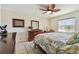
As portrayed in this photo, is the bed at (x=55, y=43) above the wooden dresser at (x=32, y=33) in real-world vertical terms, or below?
below

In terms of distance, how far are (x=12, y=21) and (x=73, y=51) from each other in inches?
32.9

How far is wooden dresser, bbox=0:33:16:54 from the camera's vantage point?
1.00 meters

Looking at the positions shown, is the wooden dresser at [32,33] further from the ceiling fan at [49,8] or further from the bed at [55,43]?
the ceiling fan at [49,8]

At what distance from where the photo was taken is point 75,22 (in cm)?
108

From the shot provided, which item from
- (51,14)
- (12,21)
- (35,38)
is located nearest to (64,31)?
(51,14)

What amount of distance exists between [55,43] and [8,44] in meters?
0.58

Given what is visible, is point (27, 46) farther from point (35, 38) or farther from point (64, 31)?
point (64, 31)

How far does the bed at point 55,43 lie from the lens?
1046mm

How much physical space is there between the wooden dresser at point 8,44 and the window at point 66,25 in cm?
63

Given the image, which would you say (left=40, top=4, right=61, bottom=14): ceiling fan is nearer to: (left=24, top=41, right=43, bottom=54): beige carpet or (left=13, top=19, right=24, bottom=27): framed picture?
(left=13, top=19, right=24, bottom=27): framed picture

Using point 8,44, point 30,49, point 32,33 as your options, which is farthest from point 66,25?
point 8,44

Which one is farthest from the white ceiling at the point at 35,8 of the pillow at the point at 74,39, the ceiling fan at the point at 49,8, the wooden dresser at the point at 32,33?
the pillow at the point at 74,39

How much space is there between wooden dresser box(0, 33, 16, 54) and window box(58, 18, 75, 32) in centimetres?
63
